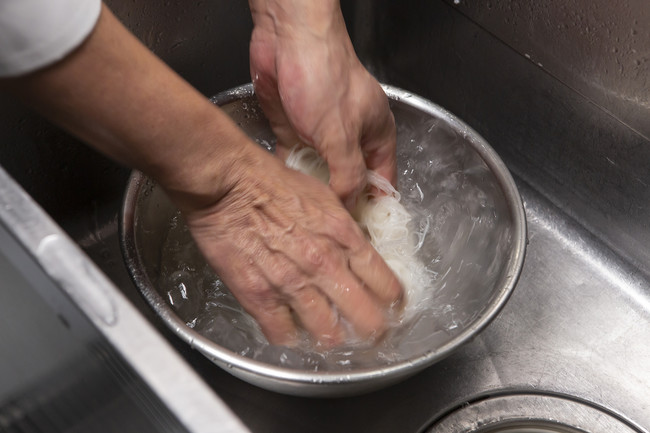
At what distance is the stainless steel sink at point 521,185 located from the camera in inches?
34.4

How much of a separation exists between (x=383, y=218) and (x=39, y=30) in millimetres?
483

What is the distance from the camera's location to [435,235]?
909mm

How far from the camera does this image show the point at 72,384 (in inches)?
23.2

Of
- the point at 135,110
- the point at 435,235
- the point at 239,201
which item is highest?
the point at 135,110

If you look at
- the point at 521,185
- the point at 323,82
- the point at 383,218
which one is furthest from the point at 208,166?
the point at 521,185

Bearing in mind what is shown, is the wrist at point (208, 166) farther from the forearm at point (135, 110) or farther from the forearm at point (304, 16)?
the forearm at point (304, 16)

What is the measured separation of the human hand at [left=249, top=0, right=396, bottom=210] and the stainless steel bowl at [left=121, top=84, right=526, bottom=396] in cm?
11

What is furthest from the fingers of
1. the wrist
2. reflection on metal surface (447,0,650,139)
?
reflection on metal surface (447,0,650,139)

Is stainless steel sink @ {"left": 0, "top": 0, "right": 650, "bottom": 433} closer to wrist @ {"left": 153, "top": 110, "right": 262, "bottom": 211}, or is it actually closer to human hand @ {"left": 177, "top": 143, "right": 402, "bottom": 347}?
human hand @ {"left": 177, "top": 143, "right": 402, "bottom": 347}

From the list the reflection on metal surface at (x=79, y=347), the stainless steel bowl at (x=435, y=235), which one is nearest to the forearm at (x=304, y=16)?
the stainless steel bowl at (x=435, y=235)

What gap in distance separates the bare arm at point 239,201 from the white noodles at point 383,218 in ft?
0.31

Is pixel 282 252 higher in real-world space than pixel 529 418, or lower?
higher

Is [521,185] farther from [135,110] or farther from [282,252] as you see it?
[135,110]

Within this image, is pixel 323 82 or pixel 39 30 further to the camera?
pixel 323 82
